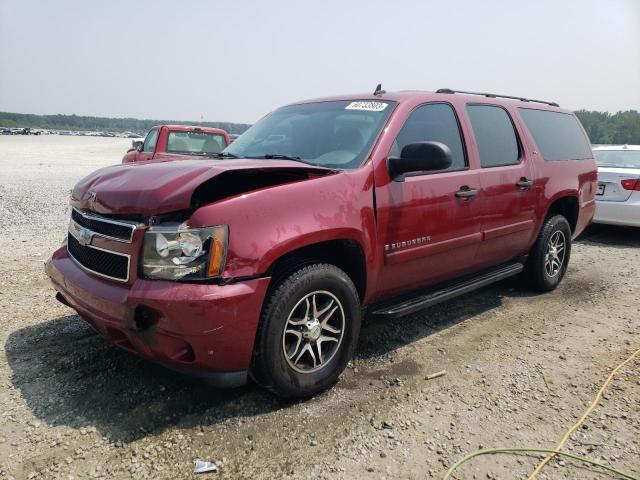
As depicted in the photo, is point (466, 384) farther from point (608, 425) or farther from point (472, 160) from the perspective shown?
point (472, 160)

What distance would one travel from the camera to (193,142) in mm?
10711

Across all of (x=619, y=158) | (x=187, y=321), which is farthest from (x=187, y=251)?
(x=619, y=158)

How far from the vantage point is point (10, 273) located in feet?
16.8

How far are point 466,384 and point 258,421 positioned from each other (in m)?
1.41

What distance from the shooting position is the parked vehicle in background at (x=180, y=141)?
10414mm

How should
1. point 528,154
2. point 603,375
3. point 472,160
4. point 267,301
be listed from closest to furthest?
point 267,301 → point 603,375 → point 472,160 → point 528,154

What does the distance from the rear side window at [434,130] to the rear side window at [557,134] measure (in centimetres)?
129

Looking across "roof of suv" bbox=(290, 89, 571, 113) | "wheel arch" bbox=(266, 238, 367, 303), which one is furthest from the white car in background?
"wheel arch" bbox=(266, 238, 367, 303)

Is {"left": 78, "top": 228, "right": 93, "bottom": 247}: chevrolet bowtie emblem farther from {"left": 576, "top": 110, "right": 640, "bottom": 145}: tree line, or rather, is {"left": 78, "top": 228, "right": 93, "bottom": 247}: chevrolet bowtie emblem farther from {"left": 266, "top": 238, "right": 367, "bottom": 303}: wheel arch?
{"left": 576, "top": 110, "right": 640, "bottom": 145}: tree line

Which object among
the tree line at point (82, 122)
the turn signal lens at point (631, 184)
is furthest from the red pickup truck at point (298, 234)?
the tree line at point (82, 122)

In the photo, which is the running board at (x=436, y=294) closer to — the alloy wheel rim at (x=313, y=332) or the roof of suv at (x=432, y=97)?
the alloy wheel rim at (x=313, y=332)

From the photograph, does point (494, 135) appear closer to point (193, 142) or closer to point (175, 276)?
point (175, 276)

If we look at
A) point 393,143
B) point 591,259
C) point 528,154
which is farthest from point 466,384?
point 591,259

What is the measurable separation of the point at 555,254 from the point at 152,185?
4.44m
